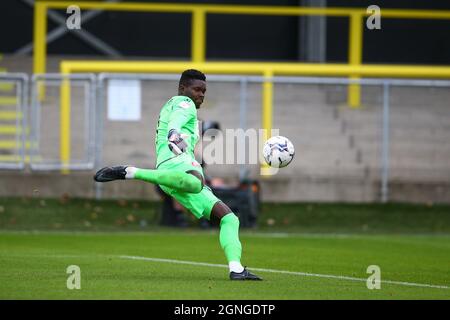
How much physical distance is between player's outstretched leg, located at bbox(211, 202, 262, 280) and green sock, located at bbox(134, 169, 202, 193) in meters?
0.42

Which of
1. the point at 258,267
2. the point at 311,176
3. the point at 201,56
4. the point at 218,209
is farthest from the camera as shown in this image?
the point at 201,56

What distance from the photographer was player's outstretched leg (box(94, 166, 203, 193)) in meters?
11.6

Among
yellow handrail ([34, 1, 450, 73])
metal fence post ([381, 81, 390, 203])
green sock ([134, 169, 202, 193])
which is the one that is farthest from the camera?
yellow handrail ([34, 1, 450, 73])

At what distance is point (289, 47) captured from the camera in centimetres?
3094

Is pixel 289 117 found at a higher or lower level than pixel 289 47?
lower

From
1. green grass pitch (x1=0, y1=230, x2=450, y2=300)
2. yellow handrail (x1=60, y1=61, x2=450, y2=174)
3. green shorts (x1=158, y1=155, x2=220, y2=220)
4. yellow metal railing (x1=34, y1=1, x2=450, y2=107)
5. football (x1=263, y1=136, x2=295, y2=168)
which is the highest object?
yellow metal railing (x1=34, y1=1, x2=450, y2=107)

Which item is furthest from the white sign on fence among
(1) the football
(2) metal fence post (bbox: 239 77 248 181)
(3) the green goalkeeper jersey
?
(3) the green goalkeeper jersey

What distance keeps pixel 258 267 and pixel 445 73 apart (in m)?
12.5

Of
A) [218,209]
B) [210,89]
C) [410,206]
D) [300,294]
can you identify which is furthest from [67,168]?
[300,294]

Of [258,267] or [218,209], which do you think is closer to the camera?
[218,209]

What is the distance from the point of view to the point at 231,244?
11.8 m

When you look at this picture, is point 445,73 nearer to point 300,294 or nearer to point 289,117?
point 289,117

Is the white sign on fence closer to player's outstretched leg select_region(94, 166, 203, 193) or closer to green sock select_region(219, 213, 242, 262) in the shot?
player's outstretched leg select_region(94, 166, 203, 193)

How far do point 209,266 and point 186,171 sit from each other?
2.59 meters
